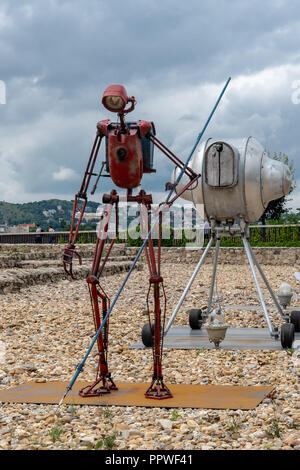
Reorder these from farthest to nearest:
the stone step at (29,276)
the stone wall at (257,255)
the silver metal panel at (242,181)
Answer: the stone wall at (257,255) < the stone step at (29,276) < the silver metal panel at (242,181)

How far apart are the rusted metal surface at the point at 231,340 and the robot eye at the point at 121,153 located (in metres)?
2.60

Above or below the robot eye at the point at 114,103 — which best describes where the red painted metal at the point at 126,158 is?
below

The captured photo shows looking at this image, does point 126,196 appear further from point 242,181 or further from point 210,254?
point 210,254

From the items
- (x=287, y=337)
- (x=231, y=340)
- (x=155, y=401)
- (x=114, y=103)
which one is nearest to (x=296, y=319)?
(x=231, y=340)

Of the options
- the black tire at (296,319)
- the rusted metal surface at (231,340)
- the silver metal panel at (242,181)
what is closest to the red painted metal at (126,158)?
the silver metal panel at (242,181)

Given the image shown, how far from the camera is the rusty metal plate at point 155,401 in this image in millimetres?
4203

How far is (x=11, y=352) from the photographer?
Result: 21.1 feet

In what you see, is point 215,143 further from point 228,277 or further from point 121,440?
point 228,277

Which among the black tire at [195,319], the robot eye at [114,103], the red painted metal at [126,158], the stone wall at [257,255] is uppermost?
the robot eye at [114,103]

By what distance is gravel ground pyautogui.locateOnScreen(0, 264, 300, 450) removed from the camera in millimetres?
3553

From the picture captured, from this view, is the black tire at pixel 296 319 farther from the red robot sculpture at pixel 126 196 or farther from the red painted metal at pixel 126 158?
the red painted metal at pixel 126 158

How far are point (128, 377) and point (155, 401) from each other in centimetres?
103
